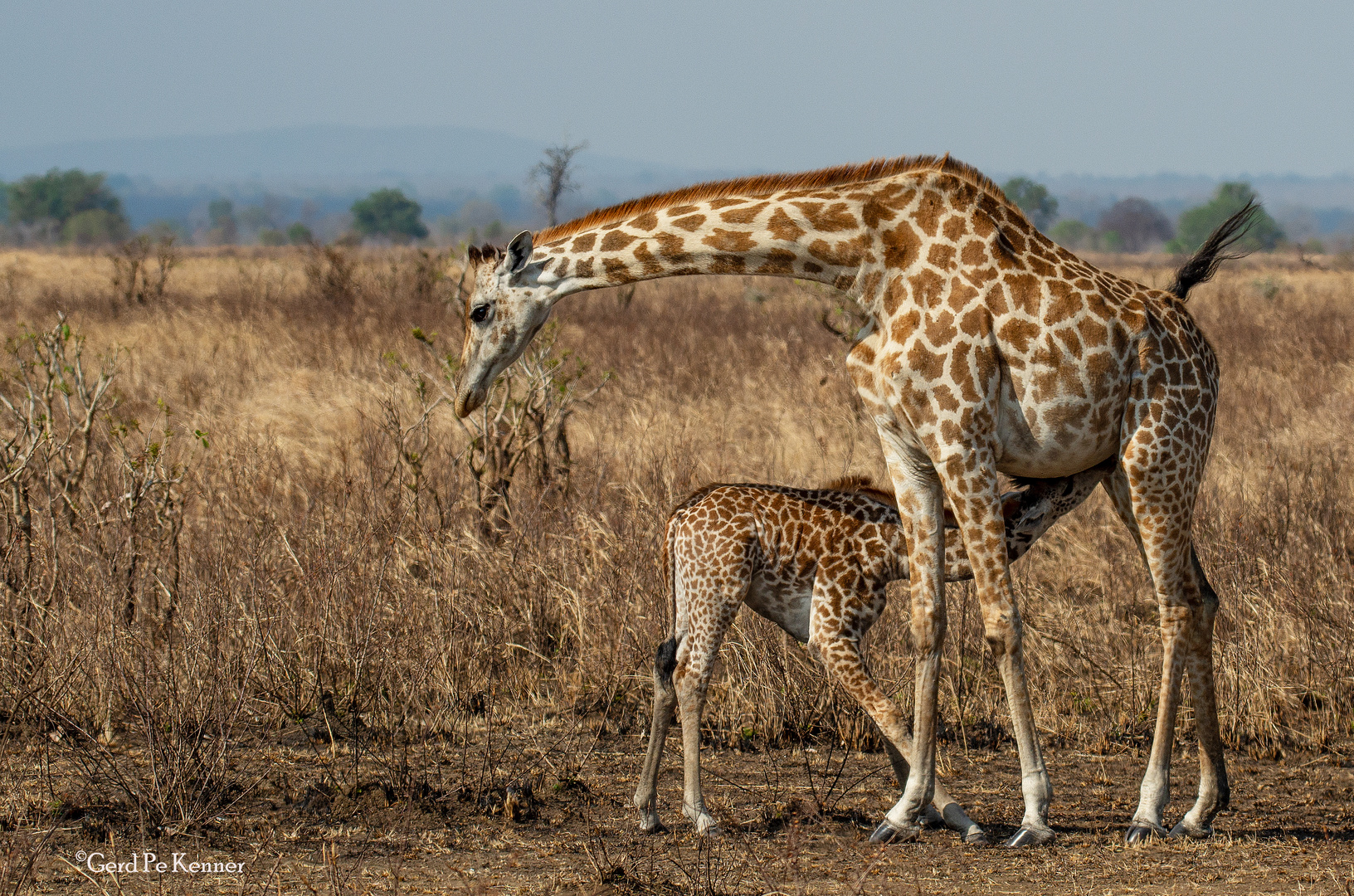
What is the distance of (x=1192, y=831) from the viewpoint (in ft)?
16.5

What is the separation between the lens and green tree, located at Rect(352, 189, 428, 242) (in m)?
122

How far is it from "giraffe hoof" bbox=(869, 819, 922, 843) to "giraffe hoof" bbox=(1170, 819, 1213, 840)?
1.00 metres

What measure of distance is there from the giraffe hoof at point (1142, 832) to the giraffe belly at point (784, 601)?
147 cm

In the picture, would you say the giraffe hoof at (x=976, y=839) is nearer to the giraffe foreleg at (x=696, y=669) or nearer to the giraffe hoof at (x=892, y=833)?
the giraffe hoof at (x=892, y=833)

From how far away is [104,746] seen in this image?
5969 millimetres

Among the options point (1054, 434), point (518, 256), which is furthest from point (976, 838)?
point (518, 256)

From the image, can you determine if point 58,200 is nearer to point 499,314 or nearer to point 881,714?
point 499,314

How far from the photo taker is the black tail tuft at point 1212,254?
5.45 metres

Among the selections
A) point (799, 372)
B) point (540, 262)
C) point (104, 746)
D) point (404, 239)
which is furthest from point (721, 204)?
point (404, 239)

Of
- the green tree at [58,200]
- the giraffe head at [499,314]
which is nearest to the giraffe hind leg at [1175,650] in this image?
the giraffe head at [499,314]

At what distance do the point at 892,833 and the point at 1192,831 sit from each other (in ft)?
3.82

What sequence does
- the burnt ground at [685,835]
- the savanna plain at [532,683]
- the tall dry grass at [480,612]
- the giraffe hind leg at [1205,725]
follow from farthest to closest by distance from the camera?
the tall dry grass at [480,612] → the giraffe hind leg at [1205,725] → the savanna plain at [532,683] → the burnt ground at [685,835]

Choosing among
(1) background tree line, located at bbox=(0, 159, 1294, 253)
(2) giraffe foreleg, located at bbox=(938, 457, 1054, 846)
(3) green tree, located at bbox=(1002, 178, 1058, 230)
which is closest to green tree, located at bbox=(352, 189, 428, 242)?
(1) background tree line, located at bbox=(0, 159, 1294, 253)

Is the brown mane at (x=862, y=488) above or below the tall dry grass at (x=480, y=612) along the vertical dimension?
above
